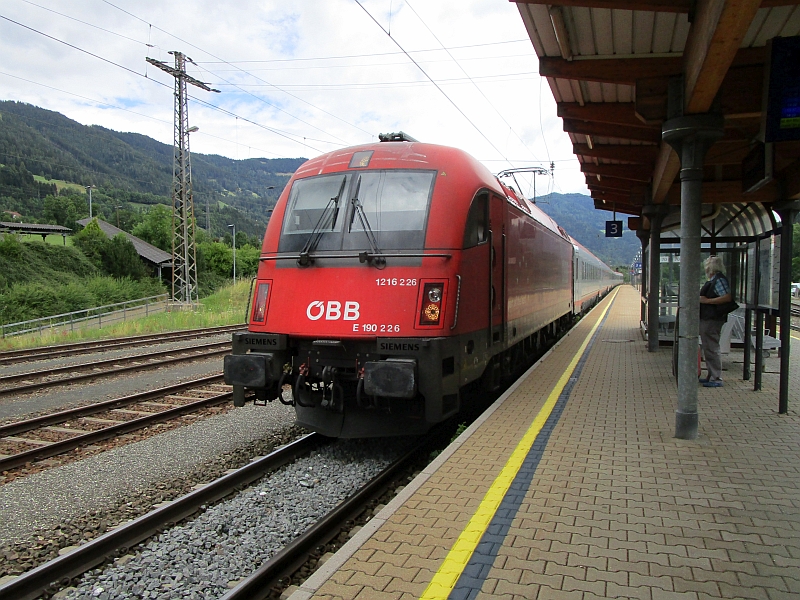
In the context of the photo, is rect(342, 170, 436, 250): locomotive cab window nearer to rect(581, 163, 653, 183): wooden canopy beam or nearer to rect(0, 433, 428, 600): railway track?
rect(0, 433, 428, 600): railway track

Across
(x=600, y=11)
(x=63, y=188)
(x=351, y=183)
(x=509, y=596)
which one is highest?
(x=63, y=188)

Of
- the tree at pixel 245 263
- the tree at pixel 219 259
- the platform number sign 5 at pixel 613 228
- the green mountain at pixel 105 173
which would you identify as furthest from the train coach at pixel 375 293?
the green mountain at pixel 105 173

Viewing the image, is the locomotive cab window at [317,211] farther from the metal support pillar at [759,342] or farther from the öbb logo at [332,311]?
the metal support pillar at [759,342]

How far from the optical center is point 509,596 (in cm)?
318

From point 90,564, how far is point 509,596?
2837mm

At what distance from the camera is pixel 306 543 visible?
443 cm

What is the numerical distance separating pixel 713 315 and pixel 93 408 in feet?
29.2

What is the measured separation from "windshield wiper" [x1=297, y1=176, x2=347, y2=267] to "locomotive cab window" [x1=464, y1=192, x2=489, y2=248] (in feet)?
4.63

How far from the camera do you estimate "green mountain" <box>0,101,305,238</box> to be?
9994cm

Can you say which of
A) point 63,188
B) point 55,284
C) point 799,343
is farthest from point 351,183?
point 63,188

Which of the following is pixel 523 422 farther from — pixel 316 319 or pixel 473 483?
pixel 316 319

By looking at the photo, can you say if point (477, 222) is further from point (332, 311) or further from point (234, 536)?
point (234, 536)

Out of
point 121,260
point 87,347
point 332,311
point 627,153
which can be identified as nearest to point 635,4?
point 332,311

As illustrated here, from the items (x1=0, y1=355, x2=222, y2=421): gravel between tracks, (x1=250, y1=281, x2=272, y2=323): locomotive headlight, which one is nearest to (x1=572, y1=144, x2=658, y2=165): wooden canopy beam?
(x1=250, y1=281, x2=272, y2=323): locomotive headlight
